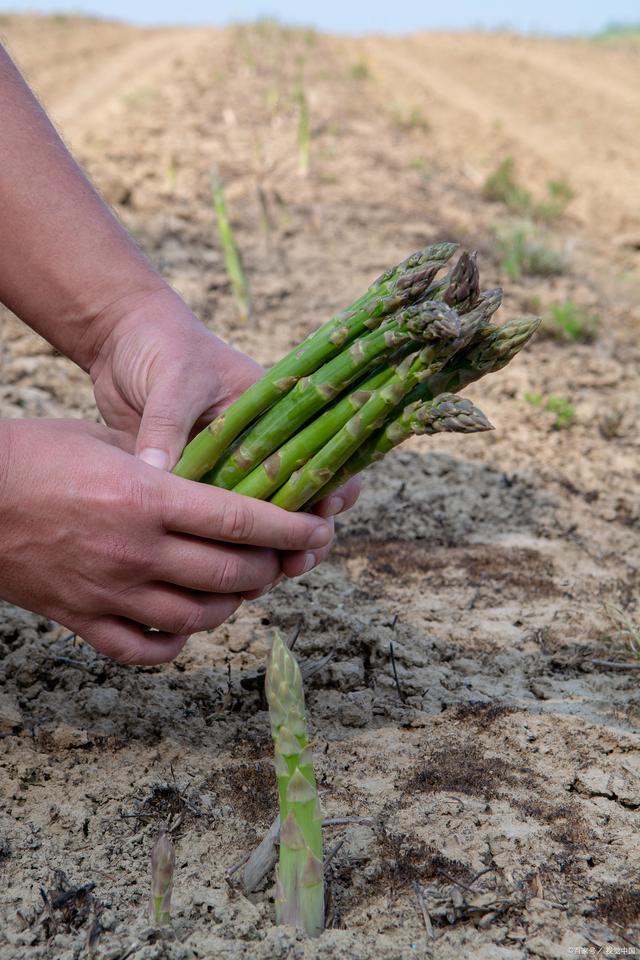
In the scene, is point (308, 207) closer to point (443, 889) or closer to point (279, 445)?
point (279, 445)

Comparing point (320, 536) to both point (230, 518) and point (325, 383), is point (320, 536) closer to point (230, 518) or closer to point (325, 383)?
point (230, 518)

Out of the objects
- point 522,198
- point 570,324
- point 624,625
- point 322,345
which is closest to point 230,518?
point 322,345

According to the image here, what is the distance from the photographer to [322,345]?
2059 millimetres

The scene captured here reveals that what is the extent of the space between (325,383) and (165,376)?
406 mm

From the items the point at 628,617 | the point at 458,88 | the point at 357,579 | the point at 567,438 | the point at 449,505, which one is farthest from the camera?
the point at 458,88

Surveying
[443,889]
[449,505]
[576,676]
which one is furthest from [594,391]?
[443,889]

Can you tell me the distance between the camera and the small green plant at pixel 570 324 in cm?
507

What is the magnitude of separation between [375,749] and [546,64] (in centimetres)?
2106

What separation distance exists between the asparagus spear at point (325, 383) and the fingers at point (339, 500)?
0.21 metres

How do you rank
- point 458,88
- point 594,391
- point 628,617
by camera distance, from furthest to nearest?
point 458,88 → point 594,391 → point 628,617

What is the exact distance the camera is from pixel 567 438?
4.23m

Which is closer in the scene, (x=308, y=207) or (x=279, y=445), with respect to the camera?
(x=279, y=445)

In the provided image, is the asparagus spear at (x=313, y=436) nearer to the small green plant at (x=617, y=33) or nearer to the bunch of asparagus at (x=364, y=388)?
the bunch of asparagus at (x=364, y=388)

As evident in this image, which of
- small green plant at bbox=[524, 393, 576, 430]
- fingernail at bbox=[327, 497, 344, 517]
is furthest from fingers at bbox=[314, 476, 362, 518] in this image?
small green plant at bbox=[524, 393, 576, 430]
